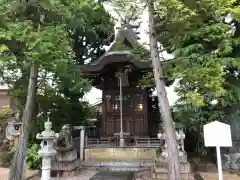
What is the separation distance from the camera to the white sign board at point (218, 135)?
176 inches

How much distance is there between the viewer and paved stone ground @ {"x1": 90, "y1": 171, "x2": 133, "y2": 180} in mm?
7555

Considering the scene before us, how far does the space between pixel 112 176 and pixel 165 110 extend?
362 centimetres

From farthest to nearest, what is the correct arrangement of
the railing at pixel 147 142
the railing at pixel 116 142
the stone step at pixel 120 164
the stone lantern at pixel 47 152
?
1. the railing at pixel 116 142
2. the railing at pixel 147 142
3. the stone step at pixel 120 164
4. the stone lantern at pixel 47 152

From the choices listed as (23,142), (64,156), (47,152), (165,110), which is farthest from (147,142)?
(23,142)

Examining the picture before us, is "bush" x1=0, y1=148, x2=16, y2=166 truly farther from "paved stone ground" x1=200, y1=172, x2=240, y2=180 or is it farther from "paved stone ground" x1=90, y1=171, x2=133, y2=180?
"paved stone ground" x1=200, y1=172, x2=240, y2=180

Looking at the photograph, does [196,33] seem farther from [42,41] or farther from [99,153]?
[99,153]

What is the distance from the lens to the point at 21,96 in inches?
326

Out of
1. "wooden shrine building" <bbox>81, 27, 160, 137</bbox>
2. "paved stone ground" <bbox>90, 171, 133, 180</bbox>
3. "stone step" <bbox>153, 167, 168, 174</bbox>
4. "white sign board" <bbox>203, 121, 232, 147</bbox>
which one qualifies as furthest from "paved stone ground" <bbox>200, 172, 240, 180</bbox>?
"wooden shrine building" <bbox>81, 27, 160, 137</bbox>

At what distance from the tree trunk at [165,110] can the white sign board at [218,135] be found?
0.86 metres

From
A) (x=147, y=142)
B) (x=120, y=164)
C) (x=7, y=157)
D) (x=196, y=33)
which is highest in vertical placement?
(x=196, y=33)

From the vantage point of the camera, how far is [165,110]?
546 centimetres

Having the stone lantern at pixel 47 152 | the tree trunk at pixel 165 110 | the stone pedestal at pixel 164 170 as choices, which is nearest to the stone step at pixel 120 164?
the stone pedestal at pixel 164 170

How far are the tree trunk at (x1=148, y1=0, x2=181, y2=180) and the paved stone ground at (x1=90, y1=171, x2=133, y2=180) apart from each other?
2869mm

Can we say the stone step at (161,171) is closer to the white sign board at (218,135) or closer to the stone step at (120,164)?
the stone step at (120,164)
